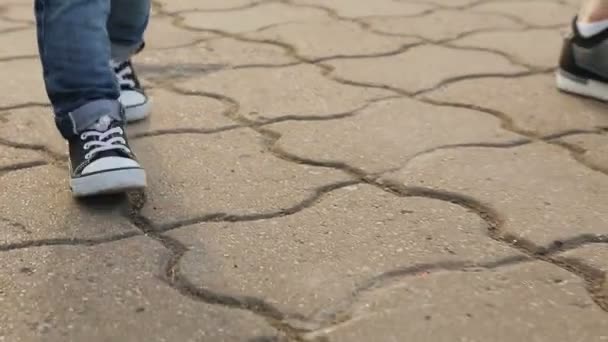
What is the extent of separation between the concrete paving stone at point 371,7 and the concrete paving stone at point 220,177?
94 cm

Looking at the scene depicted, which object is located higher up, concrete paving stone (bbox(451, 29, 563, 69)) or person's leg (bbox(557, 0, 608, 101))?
person's leg (bbox(557, 0, 608, 101))

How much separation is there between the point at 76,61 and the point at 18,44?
83cm

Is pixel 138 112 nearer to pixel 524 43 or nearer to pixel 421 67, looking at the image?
pixel 421 67

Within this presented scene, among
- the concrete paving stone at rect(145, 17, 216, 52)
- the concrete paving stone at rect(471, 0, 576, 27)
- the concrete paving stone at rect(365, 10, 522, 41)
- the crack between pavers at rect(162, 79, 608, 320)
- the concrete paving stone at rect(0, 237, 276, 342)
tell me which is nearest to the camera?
the concrete paving stone at rect(0, 237, 276, 342)

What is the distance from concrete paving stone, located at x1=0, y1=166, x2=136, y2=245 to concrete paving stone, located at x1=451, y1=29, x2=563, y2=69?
995 mm

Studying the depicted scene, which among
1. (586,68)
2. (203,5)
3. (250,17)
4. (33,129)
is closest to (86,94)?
(33,129)

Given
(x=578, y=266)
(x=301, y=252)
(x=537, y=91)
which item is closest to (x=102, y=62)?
(x=301, y=252)

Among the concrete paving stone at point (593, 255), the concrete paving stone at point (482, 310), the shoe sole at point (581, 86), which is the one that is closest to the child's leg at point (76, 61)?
the concrete paving stone at point (482, 310)

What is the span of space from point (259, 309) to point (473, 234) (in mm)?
295

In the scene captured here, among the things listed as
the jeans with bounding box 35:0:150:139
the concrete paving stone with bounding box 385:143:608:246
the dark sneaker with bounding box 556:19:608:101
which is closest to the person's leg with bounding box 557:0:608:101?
the dark sneaker with bounding box 556:19:608:101

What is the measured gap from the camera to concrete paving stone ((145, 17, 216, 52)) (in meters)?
2.08

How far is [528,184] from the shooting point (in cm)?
133

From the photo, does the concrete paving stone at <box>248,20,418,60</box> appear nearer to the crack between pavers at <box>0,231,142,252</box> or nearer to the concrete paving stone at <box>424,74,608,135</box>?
the concrete paving stone at <box>424,74,608,135</box>

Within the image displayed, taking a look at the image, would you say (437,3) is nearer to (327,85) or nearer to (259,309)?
(327,85)
